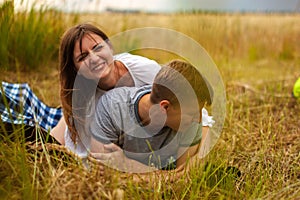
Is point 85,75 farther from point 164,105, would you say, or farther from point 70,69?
point 164,105

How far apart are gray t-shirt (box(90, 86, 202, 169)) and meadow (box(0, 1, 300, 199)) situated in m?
0.16

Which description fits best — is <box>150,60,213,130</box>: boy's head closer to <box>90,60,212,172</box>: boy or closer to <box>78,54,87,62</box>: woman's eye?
<box>90,60,212,172</box>: boy

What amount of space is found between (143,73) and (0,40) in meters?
0.93

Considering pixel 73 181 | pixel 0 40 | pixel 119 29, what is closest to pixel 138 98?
pixel 73 181

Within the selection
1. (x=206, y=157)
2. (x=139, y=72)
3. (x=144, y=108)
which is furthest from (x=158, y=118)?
(x=139, y=72)

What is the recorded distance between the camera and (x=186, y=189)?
1188mm

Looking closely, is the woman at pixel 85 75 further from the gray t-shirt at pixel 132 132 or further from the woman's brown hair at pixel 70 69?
the gray t-shirt at pixel 132 132

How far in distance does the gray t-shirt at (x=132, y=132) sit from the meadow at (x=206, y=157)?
0.53 ft

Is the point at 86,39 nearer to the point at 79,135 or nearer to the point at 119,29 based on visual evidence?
the point at 79,135

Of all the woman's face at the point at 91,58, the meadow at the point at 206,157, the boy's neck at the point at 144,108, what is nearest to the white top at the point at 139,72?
the woman's face at the point at 91,58

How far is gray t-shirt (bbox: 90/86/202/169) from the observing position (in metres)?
1.51

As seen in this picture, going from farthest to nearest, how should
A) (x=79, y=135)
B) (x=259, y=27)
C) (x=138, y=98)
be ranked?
(x=259, y=27) < (x=79, y=135) < (x=138, y=98)

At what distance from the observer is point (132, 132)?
5.06 feet

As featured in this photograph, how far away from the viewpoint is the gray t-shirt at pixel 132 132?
1514 mm
